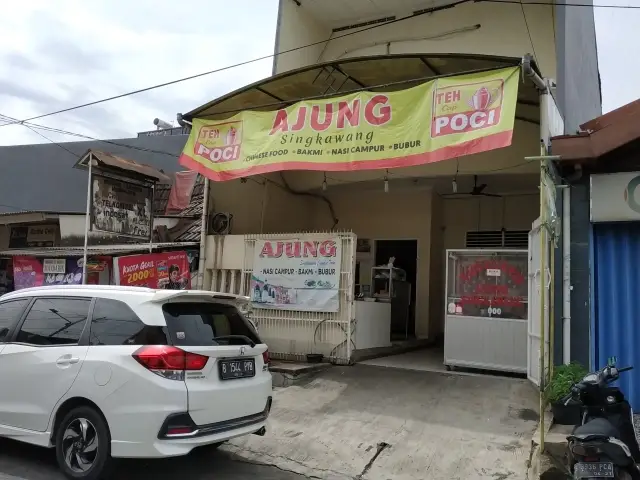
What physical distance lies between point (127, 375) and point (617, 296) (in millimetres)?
5785

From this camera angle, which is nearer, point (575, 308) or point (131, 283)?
point (575, 308)

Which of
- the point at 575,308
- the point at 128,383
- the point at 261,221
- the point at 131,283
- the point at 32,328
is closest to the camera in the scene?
the point at 128,383

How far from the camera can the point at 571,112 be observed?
8.95 metres

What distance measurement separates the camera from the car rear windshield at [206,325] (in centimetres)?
442

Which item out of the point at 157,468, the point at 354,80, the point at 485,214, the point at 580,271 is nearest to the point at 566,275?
the point at 580,271

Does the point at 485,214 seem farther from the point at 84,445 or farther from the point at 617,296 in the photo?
the point at 84,445

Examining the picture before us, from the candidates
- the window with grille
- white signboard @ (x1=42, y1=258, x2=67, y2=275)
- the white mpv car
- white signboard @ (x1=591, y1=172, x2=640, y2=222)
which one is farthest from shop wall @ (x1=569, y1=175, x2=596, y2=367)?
white signboard @ (x1=42, y1=258, x2=67, y2=275)

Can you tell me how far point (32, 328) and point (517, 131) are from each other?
28.0 ft

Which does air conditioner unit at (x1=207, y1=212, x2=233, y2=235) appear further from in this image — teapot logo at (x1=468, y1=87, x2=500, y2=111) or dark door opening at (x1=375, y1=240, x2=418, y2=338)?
teapot logo at (x1=468, y1=87, x2=500, y2=111)

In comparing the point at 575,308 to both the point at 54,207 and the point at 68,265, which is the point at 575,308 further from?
the point at 54,207

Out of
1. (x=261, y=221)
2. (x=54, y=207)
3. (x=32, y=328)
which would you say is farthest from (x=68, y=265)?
(x=32, y=328)

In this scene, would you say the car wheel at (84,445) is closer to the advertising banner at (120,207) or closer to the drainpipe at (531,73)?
the advertising banner at (120,207)

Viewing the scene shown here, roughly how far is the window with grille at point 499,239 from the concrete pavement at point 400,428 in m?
5.13

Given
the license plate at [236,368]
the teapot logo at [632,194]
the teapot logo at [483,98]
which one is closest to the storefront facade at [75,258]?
the license plate at [236,368]
